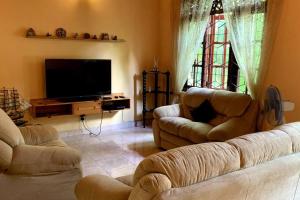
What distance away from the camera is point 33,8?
4508mm

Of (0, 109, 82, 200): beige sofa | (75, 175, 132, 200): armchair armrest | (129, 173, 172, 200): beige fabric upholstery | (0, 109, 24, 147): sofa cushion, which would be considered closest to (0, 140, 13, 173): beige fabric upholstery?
(0, 109, 82, 200): beige sofa

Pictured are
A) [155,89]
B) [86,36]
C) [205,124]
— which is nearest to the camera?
[205,124]

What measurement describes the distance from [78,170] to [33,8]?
3.10 meters

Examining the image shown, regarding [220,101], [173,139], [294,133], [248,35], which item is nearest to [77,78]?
[173,139]

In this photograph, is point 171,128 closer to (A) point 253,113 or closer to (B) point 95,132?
(A) point 253,113

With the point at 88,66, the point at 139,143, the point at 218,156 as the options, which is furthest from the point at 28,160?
the point at 88,66

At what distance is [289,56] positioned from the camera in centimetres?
365

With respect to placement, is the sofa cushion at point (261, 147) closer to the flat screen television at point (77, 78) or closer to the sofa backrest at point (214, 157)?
the sofa backrest at point (214, 157)

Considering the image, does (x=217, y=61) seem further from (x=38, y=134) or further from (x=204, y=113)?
(x=38, y=134)

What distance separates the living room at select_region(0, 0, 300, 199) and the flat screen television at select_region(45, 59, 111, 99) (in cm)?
16

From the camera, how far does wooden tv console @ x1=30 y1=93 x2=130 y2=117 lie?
14.9 ft

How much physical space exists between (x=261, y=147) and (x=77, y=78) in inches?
→ 148

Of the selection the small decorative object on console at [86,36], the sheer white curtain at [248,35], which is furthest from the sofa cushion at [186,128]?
the small decorative object on console at [86,36]

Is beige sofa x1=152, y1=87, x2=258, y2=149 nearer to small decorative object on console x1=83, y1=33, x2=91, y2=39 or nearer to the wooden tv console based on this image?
the wooden tv console
